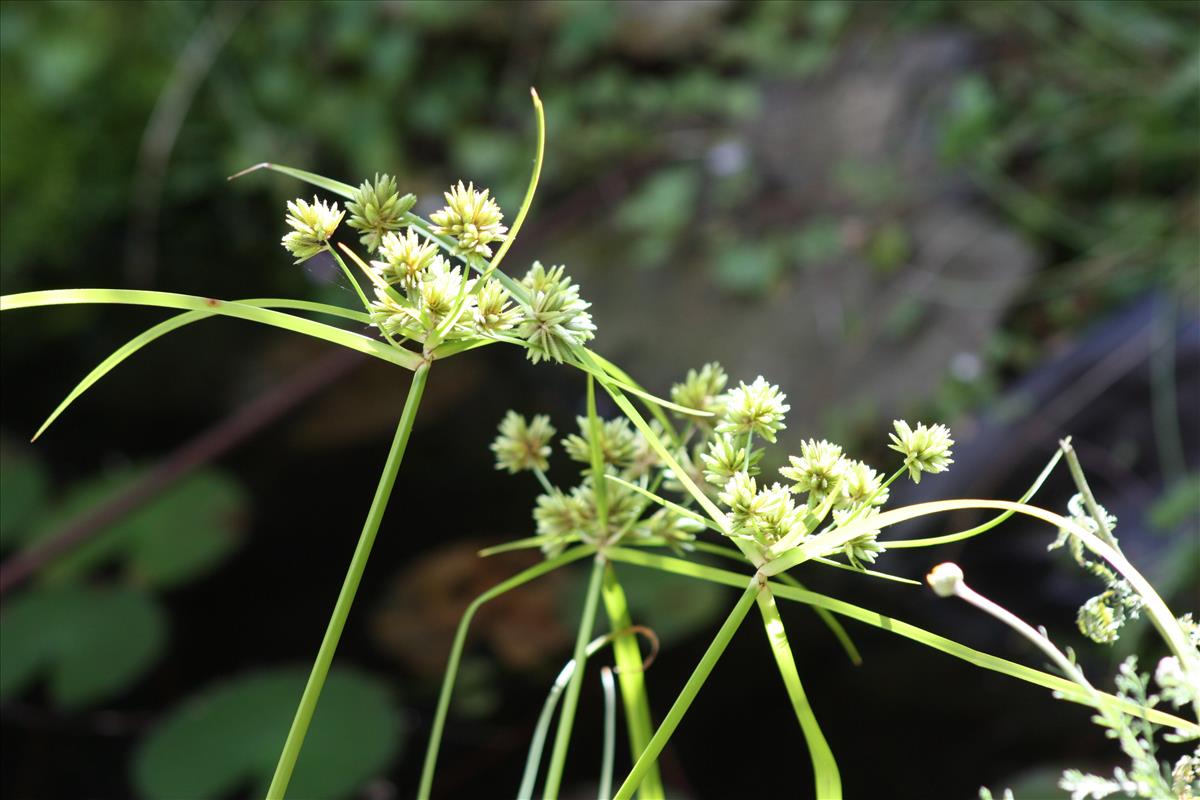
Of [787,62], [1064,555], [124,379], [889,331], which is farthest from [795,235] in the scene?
[124,379]

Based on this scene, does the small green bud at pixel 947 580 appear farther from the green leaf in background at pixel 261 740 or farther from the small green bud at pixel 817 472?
the green leaf in background at pixel 261 740

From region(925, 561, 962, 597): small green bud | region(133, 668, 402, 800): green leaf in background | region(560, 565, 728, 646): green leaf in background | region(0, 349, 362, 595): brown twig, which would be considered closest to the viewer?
region(925, 561, 962, 597): small green bud

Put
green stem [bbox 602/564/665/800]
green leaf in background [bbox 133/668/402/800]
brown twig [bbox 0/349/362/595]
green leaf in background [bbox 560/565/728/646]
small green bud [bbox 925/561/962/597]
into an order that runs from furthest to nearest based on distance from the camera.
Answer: green leaf in background [bbox 560/565/728/646], green leaf in background [bbox 133/668/402/800], brown twig [bbox 0/349/362/595], green stem [bbox 602/564/665/800], small green bud [bbox 925/561/962/597]

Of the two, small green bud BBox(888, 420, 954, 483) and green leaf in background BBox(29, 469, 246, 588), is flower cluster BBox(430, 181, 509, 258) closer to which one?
small green bud BBox(888, 420, 954, 483)

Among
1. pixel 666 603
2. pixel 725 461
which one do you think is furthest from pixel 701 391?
pixel 666 603

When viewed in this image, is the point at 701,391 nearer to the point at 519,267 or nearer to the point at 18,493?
the point at 519,267

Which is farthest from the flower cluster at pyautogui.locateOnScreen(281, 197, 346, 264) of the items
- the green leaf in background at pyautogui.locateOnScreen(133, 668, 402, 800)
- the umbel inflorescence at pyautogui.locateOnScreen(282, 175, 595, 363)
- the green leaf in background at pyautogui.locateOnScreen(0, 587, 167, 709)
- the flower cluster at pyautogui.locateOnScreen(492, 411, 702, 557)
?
the green leaf in background at pyautogui.locateOnScreen(0, 587, 167, 709)

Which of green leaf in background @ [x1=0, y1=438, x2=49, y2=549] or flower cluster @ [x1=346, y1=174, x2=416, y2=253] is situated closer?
flower cluster @ [x1=346, y1=174, x2=416, y2=253]

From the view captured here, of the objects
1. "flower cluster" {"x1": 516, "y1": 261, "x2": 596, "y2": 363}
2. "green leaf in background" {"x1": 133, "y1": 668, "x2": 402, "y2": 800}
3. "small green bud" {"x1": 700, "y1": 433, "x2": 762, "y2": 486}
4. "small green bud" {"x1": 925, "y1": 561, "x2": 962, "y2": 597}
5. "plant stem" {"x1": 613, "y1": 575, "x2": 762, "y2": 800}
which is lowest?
"plant stem" {"x1": 613, "y1": 575, "x2": 762, "y2": 800}
